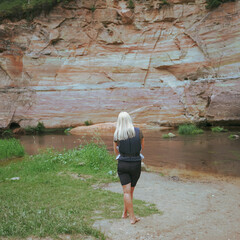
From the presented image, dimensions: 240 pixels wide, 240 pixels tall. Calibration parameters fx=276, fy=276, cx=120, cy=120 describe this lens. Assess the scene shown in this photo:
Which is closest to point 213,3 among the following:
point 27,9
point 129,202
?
point 27,9

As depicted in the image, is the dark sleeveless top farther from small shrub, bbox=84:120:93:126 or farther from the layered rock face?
small shrub, bbox=84:120:93:126

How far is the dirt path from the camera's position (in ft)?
Answer: 11.8

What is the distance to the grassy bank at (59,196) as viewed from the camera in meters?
3.50

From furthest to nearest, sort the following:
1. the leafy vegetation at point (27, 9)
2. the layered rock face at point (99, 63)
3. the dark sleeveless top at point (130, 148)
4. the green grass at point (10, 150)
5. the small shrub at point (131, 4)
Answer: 1. the leafy vegetation at point (27, 9)
2. the small shrub at point (131, 4)
3. the layered rock face at point (99, 63)
4. the green grass at point (10, 150)
5. the dark sleeveless top at point (130, 148)

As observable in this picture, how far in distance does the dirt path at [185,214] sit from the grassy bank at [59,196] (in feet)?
0.99

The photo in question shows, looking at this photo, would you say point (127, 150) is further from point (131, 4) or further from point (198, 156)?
point (131, 4)

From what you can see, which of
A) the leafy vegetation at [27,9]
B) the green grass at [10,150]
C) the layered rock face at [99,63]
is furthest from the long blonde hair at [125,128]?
the leafy vegetation at [27,9]

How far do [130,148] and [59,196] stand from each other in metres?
2.05

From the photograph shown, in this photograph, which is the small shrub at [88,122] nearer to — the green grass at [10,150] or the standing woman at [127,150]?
the green grass at [10,150]

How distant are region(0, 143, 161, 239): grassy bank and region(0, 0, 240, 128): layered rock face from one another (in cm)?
1369

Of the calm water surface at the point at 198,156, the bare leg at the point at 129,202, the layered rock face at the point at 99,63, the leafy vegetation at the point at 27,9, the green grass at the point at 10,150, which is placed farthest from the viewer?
the leafy vegetation at the point at 27,9

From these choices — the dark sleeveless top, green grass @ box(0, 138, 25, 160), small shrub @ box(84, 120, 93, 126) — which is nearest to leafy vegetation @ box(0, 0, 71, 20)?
small shrub @ box(84, 120, 93, 126)

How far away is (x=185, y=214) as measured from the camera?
14.2 feet

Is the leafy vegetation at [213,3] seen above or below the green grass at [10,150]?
above
